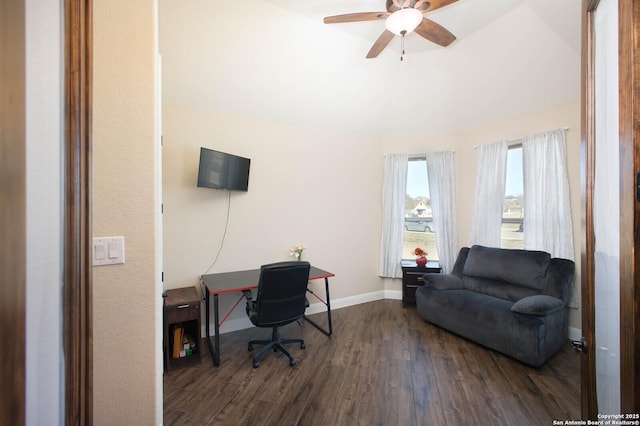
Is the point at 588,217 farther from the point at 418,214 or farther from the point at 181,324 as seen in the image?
the point at 418,214

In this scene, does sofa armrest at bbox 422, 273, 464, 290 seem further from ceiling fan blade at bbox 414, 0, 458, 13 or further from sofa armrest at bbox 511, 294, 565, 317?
ceiling fan blade at bbox 414, 0, 458, 13

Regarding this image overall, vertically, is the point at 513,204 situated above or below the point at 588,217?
above

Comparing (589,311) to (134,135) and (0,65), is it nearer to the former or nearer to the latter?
Result: (0,65)

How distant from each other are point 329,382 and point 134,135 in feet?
7.47

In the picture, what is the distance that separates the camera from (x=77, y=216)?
836mm

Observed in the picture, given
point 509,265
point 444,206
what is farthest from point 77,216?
point 444,206

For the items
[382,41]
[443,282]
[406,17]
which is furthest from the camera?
[443,282]

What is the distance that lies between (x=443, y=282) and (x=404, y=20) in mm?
2840

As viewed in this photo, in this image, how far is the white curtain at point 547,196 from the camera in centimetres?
287

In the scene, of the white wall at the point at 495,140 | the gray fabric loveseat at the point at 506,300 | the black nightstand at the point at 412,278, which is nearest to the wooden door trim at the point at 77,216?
the gray fabric loveseat at the point at 506,300

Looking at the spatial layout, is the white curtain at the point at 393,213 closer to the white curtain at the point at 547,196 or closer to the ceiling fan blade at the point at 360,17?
the white curtain at the point at 547,196

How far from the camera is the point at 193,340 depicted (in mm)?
2504

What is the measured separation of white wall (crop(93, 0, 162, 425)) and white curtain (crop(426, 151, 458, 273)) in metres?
3.78

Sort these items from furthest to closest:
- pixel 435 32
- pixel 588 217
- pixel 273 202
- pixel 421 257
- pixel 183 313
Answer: pixel 421 257, pixel 273 202, pixel 183 313, pixel 435 32, pixel 588 217
